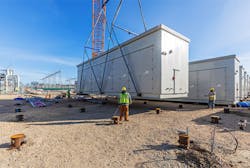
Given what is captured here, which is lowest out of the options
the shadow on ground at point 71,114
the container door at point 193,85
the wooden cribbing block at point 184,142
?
the shadow on ground at point 71,114

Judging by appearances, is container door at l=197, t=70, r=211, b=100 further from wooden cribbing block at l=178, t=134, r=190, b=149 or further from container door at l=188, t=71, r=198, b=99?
wooden cribbing block at l=178, t=134, r=190, b=149

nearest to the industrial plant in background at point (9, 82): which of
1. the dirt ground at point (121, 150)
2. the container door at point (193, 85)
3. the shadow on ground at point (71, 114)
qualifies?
the shadow on ground at point (71, 114)

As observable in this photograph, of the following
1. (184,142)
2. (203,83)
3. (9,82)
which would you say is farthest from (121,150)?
(9,82)

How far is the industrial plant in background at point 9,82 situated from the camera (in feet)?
87.8

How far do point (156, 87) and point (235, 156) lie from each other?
3.58m

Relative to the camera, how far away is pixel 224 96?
962cm

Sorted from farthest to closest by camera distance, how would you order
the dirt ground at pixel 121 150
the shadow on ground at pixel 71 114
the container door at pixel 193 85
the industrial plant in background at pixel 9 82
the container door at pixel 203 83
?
1. the industrial plant in background at pixel 9 82
2. the container door at pixel 193 85
3. the container door at pixel 203 83
4. the shadow on ground at pixel 71 114
5. the dirt ground at pixel 121 150

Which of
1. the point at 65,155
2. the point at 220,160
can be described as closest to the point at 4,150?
the point at 65,155

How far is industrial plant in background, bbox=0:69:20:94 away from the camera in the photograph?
1054 inches

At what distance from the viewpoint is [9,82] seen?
29.4 meters

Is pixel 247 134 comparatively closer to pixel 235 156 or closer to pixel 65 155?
pixel 235 156

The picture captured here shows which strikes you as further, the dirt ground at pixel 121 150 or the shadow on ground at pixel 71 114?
the shadow on ground at pixel 71 114

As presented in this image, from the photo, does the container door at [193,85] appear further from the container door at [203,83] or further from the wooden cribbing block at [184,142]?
the wooden cribbing block at [184,142]

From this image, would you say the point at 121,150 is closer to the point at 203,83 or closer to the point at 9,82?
the point at 203,83
